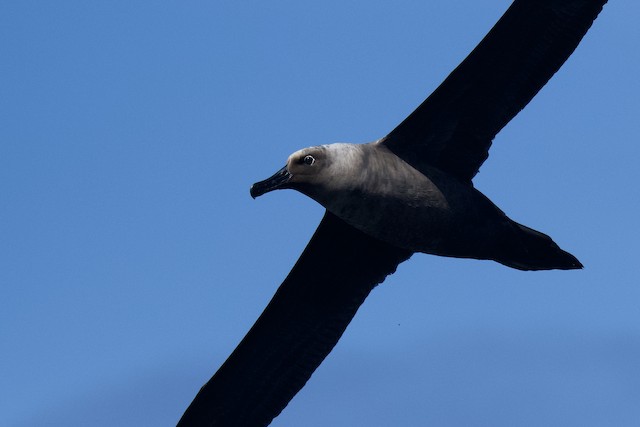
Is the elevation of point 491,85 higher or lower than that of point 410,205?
higher

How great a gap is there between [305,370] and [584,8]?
5.03 metres

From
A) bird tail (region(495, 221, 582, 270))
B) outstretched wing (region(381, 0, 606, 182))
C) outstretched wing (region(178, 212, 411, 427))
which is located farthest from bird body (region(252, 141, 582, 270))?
outstretched wing (region(178, 212, 411, 427))

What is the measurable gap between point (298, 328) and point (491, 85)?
3.49 m

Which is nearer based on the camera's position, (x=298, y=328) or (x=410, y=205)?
(x=410, y=205)

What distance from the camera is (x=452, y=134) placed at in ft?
49.0

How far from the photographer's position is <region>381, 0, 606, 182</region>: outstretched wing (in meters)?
14.6

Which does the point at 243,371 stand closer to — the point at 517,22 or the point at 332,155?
the point at 332,155

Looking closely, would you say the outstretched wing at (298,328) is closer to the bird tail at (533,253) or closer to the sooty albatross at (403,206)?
the sooty albatross at (403,206)

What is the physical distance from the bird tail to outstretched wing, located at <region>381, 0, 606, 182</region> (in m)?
0.83

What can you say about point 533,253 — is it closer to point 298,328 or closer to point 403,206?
point 403,206

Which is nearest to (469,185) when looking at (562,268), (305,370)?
(562,268)

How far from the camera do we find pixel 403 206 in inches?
567

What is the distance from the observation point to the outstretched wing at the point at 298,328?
613 inches

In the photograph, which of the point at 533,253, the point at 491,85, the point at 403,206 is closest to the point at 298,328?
the point at 403,206
